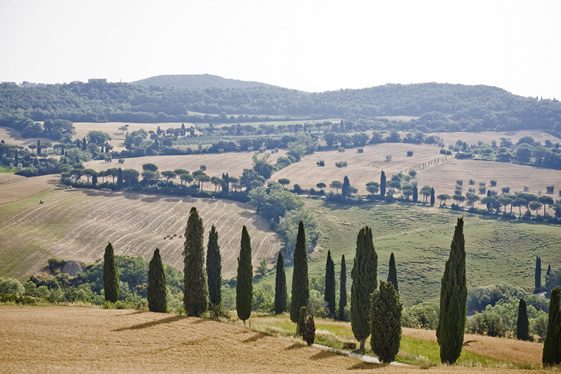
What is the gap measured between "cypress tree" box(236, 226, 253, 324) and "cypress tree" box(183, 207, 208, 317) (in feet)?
9.02

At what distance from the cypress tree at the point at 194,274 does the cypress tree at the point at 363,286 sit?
12864 mm

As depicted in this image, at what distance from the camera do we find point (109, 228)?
139 metres

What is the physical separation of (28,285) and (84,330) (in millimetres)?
51970

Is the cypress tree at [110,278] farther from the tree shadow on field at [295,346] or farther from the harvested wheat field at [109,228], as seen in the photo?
the harvested wheat field at [109,228]

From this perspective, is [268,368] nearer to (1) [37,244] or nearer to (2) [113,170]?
(1) [37,244]

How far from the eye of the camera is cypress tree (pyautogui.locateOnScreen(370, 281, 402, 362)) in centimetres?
4084

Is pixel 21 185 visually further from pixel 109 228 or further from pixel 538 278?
pixel 538 278

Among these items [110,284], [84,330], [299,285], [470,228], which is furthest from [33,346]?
[470,228]

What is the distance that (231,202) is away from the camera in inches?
6875

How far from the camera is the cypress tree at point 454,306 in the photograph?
41812 mm

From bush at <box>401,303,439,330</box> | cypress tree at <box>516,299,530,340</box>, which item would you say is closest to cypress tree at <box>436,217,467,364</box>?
cypress tree at <box>516,299,530,340</box>

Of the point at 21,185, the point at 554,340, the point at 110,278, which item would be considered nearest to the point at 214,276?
the point at 110,278

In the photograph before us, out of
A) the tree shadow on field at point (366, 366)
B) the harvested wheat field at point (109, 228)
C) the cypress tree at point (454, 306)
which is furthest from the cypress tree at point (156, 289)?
the harvested wheat field at point (109, 228)

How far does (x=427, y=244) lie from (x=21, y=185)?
347 feet
